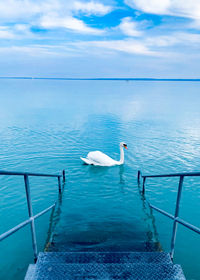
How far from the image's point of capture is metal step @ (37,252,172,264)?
4047mm

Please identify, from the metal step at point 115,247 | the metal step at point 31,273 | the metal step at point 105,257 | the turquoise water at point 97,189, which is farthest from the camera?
the turquoise water at point 97,189

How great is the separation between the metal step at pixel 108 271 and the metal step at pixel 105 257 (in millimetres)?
195

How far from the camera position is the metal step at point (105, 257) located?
13.3ft

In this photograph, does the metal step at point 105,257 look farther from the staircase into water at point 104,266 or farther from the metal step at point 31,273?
the metal step at point 31,273

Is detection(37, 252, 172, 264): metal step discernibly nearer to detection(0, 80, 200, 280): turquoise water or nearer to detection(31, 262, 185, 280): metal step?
detection(31, 262, 185, 280): metal step

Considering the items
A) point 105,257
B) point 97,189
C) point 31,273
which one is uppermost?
point 31,273

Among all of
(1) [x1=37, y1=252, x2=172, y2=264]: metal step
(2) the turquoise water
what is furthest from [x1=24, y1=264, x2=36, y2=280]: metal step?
(2) the turquoise water

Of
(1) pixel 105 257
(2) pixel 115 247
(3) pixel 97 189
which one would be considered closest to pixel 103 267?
(1) pixel 105 257

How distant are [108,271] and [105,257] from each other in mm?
462

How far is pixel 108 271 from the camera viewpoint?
3.71 meters

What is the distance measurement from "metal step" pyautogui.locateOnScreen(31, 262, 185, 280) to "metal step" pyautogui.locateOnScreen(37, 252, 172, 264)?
195mm

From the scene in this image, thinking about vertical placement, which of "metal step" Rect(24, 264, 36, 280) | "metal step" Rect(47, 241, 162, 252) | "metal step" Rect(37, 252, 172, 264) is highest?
"metal step" Rect(24, 264, 36, 280)

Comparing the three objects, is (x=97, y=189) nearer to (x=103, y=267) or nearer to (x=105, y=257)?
(x=105, y=257)

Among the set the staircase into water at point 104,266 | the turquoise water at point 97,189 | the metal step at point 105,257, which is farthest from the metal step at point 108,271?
the turquoise water at point 97,189
